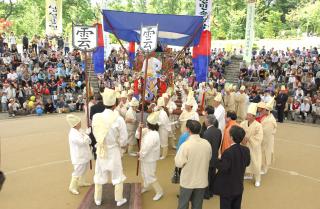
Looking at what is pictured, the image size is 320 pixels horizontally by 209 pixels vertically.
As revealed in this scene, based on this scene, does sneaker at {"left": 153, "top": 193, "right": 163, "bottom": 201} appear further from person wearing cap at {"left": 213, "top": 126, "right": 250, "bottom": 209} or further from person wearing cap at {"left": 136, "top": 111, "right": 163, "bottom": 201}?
person wearing cap at {"left": 213, "top": 126, "right": 250, "bottom": 209}

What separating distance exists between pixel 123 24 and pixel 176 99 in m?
2.92

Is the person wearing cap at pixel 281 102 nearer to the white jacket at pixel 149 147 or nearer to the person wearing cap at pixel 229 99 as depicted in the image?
the person wearing cap at pixel 229 99

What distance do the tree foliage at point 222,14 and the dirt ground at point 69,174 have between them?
19729 mm

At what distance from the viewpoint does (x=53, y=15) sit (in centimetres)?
1934

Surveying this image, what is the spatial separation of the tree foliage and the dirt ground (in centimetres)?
1973

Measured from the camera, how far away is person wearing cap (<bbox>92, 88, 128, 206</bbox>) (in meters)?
5.25

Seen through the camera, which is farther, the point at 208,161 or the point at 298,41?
the point at 298,41

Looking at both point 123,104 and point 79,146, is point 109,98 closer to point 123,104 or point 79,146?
point 79,146

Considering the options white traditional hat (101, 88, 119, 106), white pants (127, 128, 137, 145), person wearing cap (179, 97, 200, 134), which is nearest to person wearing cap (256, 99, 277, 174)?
person wearing cap (179, 97, 200, 134)

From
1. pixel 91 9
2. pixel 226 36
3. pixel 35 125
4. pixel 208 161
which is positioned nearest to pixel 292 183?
pixel 208 161

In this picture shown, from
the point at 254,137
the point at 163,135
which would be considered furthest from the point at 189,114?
the point at 254,137

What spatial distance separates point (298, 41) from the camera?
101ft

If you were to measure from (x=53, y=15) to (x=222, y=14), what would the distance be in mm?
19114

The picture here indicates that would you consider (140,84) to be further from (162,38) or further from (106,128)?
(106,128)
